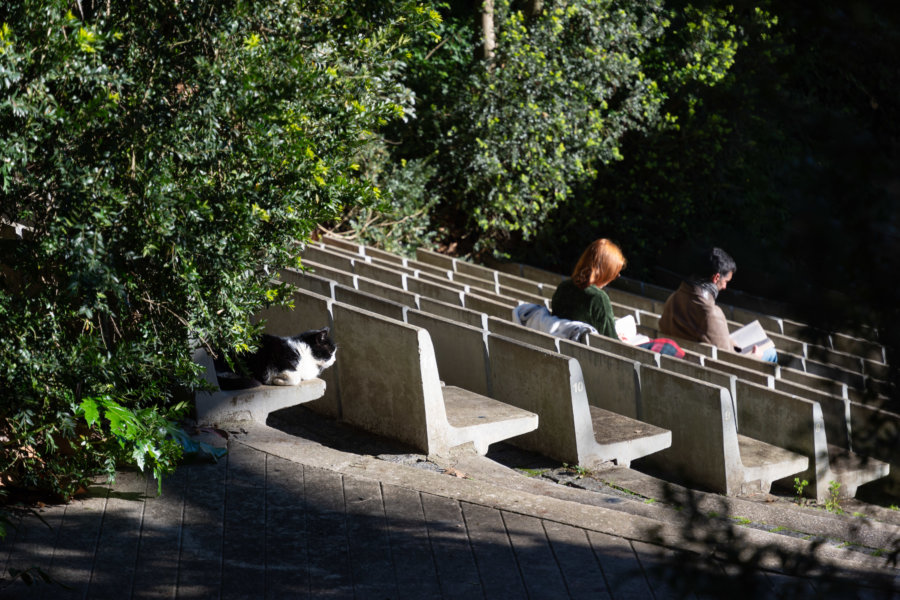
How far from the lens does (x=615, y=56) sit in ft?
47.9

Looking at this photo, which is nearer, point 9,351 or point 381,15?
point 9,351

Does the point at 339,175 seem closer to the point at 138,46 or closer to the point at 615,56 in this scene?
the point at 138,46

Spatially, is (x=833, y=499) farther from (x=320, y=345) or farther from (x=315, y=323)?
(x=315, y=323)

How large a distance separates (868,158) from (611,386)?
4903mm

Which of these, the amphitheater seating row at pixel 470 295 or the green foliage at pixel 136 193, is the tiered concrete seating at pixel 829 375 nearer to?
the amphitheater seating row at pixel 470 295

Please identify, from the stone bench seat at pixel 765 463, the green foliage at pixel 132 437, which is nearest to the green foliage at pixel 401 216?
the stone bench seat at pixel 765 463

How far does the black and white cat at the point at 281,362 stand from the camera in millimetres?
5906

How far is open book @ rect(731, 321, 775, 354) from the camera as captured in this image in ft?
29.1

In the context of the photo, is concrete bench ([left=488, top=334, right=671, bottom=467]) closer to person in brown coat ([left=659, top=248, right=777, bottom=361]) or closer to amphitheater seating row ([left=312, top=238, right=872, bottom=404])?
amphitheater seating row ([left=312, top=238, right=872, bottom=404])

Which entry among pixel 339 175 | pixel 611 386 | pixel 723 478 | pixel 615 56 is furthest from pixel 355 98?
pixel 615 56

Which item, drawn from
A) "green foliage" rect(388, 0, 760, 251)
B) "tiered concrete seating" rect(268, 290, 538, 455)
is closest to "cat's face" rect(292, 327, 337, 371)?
"tiered concrete seating" rect(268, 290, 538, 455)

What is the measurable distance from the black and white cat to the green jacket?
7.65 ft

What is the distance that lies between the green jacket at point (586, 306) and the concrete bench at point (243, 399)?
242 centimetres

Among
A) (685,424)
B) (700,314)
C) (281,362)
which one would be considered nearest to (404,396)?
(281,362)
